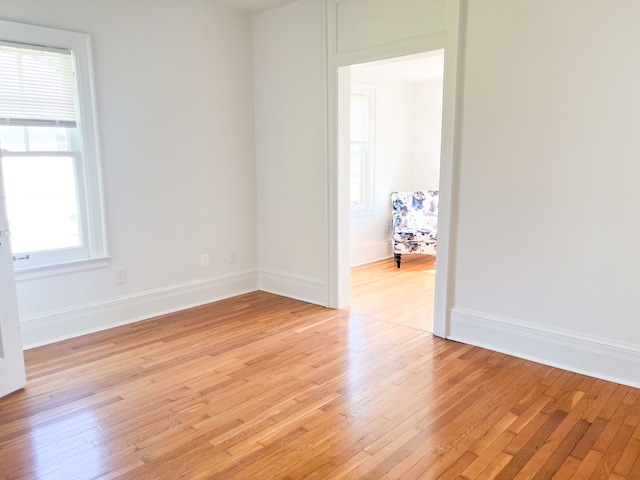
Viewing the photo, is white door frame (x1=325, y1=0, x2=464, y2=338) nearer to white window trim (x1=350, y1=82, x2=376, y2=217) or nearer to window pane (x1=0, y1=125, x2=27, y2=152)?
white window trim (x1=350, y1=82, x2=376, y2=217)

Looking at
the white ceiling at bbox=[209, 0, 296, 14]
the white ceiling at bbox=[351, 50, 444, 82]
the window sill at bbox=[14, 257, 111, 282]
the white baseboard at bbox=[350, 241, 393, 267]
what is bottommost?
the white baseboard at bbox=[350, 241, 393, 267]

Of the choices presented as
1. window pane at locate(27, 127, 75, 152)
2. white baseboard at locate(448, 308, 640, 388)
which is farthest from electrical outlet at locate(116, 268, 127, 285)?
white baseboard at locate(448, 308, 640, 388)

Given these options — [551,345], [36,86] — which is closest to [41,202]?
[36,86]

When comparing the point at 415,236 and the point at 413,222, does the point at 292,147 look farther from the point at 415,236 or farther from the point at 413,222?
the point at 413,222

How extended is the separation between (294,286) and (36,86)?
264 centimetres

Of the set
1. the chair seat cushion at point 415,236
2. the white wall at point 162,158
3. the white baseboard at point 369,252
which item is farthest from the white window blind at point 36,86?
the chair seat cushion at point 415,236

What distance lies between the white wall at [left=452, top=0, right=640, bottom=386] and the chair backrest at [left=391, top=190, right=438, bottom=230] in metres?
3.10

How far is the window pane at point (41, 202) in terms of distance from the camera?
320 centimetres

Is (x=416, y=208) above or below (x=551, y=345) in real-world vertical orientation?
above

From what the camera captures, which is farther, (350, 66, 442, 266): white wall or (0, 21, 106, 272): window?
(350, 66, 442, 266): white wall

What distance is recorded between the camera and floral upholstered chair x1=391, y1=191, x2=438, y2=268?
594 centimetres

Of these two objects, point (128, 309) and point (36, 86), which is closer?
point (36, 86)

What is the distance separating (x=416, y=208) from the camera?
256 inches

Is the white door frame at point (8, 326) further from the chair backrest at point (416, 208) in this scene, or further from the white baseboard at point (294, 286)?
the chair backrest at point (416, 208)
